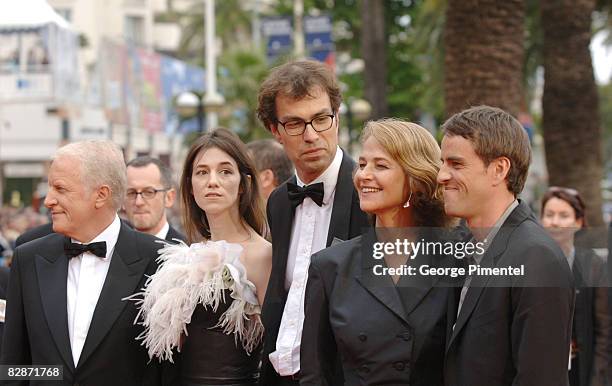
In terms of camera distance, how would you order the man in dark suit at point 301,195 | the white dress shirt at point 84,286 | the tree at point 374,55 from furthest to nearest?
the tree at point 374,55 → the white dress shirt at point 84,286 → the man in dark suit at point 301,195

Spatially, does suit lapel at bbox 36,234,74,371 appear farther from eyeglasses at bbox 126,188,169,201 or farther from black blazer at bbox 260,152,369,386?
eyeglasses at bbox 126,188,169,201

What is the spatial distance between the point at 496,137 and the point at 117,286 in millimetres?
2174

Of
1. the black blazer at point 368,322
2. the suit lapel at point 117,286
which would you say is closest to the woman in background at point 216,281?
the suit lapel at point 117,286

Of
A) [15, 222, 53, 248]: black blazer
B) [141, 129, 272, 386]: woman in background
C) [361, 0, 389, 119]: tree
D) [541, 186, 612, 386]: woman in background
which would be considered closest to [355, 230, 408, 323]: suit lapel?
[141, 129, 272, 386]: woman in background

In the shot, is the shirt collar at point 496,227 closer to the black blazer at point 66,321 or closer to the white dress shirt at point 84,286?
the black blazer at point 66,321

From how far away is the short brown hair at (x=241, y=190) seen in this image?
5551 mm

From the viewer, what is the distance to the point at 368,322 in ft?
14.5

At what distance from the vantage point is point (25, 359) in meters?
5.27

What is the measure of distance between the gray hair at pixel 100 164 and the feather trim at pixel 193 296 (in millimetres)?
455

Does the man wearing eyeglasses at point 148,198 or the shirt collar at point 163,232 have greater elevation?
the man wearing eyeglasses at point 148,198

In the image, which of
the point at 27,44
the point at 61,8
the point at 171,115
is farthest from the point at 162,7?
the point at 27,44

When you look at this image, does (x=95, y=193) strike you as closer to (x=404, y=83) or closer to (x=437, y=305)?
(x=437, y=305)

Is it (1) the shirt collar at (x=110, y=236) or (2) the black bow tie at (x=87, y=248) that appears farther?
(1) the shirt collar at (x=110, y=236)

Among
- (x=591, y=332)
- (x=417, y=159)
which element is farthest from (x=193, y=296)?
(x=591, y=332)
